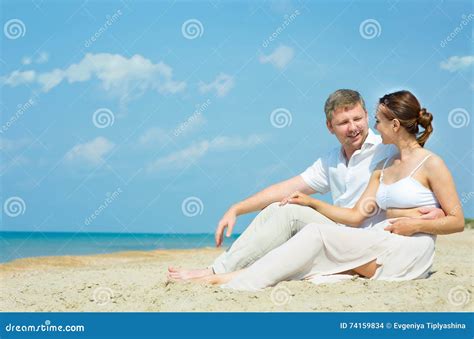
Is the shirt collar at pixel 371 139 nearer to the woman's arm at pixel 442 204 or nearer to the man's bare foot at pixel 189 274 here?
the woman's arm at pixel 442 204

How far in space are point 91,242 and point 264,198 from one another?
15549 millimetres

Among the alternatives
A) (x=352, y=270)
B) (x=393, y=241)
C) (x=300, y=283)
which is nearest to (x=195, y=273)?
(x=300, y=283)

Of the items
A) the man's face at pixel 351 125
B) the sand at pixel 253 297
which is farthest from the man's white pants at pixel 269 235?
the man's face at pixel 351 125

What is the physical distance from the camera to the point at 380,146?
4.52 meters

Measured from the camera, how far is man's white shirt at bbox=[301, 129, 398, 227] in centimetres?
449

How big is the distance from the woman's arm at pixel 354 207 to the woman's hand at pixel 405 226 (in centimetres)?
24

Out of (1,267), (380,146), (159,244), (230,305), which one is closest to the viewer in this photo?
(230,305)

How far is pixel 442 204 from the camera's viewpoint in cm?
400

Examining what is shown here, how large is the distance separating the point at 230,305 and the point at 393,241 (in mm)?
1156

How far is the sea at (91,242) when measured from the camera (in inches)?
653

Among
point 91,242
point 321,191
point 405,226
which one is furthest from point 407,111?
point 91,242

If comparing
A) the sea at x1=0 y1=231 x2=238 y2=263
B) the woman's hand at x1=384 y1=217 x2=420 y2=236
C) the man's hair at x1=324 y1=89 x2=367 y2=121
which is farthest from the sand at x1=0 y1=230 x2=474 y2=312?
the sea at x1=0 y1=231 x2=238 y2=263

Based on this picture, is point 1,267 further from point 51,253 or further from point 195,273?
point 51,253

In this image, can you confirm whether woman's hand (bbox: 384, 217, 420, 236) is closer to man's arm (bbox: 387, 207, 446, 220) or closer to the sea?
man's arm (bbox: 387, 207, 446, 220)
